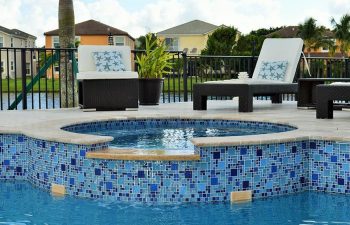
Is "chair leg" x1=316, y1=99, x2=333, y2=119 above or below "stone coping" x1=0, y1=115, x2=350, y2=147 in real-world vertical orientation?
above

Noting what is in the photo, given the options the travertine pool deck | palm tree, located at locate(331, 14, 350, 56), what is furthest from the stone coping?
palm tree, located at locate(331, 14, 350, 56)

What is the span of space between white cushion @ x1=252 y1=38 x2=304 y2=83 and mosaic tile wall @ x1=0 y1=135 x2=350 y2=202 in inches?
187

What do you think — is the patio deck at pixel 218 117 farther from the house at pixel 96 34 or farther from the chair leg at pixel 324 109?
the house at pixel 96 34

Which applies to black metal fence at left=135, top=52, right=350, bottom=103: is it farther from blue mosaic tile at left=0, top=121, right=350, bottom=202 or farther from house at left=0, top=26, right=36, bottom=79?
house at left=0, top=26, right=36, bottom=79

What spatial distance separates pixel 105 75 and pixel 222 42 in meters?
39.8

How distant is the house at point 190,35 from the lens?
6431 centimetres

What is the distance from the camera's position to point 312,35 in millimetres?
65312

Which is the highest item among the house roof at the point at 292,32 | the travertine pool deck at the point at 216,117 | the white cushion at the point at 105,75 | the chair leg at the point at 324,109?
the house roof at the point at 292,32

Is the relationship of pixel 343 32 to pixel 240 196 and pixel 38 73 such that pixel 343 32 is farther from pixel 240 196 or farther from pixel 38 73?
pixel 240 196

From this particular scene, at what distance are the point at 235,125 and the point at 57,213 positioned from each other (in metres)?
3.53

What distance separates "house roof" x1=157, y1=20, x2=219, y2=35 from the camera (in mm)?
64750

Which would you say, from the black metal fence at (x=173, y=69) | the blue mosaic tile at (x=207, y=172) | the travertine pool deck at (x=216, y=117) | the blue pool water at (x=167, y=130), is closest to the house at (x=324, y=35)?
the black metal fence at (x=173, y=69)

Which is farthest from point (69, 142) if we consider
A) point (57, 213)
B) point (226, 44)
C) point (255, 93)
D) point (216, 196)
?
point (226, 44)

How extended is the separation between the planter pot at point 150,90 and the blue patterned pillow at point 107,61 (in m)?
0.65
